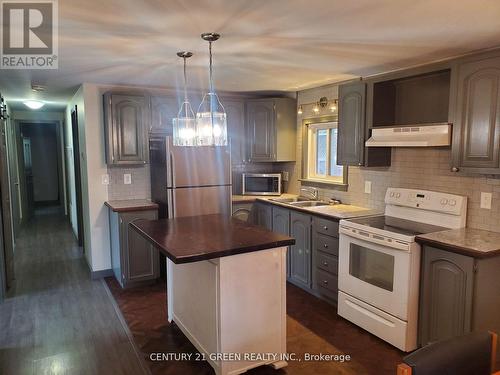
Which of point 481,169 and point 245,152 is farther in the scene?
point 245,152

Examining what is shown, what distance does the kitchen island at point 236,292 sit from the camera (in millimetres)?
2359

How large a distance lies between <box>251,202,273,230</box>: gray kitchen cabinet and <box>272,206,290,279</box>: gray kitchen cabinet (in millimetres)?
89

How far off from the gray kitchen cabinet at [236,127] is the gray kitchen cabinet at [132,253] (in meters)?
1.38

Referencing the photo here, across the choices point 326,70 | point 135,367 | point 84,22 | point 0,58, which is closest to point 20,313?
point 135,367

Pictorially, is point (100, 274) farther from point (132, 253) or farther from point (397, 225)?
point (397, 225)

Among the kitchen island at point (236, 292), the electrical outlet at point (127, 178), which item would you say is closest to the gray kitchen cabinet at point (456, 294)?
the kitchen island at point (236, 292)

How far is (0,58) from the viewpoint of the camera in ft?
9.40


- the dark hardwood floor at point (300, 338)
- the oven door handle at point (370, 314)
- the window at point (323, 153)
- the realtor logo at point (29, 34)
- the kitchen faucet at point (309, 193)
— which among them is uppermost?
the realtor logo at point (29, 34)

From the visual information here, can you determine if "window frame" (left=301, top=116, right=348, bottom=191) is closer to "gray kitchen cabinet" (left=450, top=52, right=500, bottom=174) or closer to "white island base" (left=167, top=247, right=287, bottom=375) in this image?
"gray kitchen cabinet" (left=450, top=52, right=500, bottom=174)

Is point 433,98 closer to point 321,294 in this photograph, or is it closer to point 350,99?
point 350,99

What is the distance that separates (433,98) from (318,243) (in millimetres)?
1657

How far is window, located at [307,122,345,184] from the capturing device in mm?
4398

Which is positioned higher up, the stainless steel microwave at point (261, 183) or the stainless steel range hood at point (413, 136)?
the stainless steel range hood at point (413, 136)

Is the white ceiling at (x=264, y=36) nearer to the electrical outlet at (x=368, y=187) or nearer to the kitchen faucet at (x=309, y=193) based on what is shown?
the electrical outlet at (x=368, y=187)
